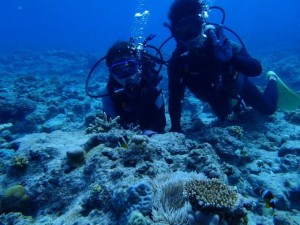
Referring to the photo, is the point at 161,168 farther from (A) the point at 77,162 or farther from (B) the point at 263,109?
(B) the point at 263,109

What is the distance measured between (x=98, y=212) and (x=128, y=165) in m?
0.86

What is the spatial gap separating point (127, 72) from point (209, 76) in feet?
6.60

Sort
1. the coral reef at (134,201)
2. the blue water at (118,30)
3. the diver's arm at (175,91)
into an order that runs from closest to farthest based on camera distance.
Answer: the coral reef at (134,201)
the diver's arm at (175,91)
the blue water at (118,30)

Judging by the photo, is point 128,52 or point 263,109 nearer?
point 128,52

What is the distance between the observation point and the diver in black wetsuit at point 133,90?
6051 millimetres

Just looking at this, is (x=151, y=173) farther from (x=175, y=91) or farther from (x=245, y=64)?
(x=245, y=64)

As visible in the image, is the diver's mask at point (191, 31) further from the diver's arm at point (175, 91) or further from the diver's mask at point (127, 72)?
the diver's mask at point (127, 72)

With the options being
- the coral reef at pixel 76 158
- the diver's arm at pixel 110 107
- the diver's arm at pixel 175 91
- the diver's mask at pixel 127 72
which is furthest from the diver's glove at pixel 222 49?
the coral reef at pixel 76 158

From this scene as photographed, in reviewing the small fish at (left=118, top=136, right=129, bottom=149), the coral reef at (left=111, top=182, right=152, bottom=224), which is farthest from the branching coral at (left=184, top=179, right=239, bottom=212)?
the small fish at (left=118, top=136, right=129, bottom=149)

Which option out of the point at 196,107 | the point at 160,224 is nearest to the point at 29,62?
the point at 196,107

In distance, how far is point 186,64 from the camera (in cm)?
668

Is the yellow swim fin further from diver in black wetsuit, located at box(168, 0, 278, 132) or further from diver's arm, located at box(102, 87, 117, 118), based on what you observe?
diver's arm, located at box(102, 87, 117, 118)

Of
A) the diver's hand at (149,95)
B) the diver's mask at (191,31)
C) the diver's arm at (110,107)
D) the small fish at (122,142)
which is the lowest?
the small fish at (122,142)

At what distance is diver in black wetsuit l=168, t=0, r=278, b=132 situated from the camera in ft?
20.6
